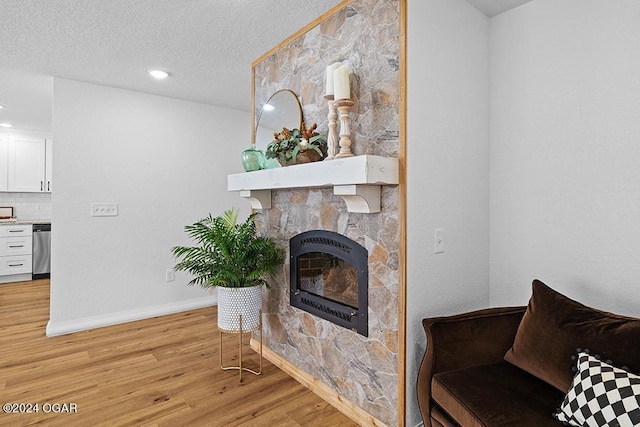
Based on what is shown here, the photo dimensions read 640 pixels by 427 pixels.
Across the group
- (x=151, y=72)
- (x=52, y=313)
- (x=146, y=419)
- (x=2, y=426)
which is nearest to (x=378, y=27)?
(x=151, y=72)

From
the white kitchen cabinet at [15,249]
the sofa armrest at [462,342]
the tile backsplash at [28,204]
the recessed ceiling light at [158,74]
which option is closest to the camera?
the sofa armrest at [462,342]

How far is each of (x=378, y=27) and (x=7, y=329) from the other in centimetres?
420

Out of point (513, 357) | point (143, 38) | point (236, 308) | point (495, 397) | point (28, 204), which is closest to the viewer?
point (495, 397)

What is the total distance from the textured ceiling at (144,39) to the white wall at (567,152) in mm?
345

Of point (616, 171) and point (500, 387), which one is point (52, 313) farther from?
point (616, 171)

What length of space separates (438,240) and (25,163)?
658 centimetres

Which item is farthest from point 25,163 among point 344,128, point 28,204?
point 344,128

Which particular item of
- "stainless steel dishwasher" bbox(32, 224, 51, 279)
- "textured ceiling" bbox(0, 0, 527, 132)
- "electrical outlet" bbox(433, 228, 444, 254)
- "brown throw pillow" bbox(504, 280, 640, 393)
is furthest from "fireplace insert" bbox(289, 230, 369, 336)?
"stainless steel dishwasher" bbox(32, 224, 51, 279)

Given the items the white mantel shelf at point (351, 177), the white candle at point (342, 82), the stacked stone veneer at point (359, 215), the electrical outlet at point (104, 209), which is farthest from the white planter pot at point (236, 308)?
the electrical outlet at point (104, 209)

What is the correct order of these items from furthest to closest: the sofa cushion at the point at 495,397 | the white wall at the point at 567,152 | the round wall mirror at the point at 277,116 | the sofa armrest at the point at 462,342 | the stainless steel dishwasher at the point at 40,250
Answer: the stainless steel dishwasher at the point at 40,250, the round wall mirror at the point at 277,116, the white wall at the point at 567,152, the sofa armrest at the point at 462,342, the sofa cushion at the point at 495,397

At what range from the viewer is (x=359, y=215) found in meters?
2.00

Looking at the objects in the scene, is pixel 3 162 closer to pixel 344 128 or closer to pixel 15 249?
pixel 15 249

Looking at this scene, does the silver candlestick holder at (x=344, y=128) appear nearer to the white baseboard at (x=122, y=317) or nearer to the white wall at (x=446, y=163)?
the white wall at (x=446, y=163)

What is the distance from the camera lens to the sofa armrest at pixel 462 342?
162cm
